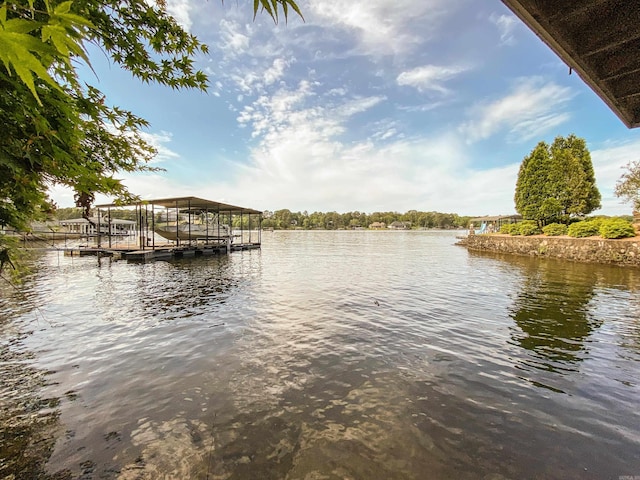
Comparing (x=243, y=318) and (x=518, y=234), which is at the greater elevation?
(x=518, y=234)

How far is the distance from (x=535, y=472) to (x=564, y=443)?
911 mm

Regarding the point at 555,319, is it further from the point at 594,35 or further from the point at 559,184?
the point at 559,184

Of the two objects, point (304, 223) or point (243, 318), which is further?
point (304, 223)

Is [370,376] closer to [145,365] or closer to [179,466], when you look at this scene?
[179,466]

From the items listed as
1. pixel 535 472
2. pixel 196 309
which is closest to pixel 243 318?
Result: pixel 196 309

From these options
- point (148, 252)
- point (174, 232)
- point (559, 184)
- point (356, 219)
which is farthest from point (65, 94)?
point (356, 219)

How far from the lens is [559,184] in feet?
118

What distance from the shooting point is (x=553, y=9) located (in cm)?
229

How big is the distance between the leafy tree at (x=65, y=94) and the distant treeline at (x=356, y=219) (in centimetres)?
16082

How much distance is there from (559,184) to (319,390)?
4494 cm

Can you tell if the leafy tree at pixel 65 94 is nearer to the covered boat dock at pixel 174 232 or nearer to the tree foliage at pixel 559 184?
Answer: the covered boat dock at pixel 174 232

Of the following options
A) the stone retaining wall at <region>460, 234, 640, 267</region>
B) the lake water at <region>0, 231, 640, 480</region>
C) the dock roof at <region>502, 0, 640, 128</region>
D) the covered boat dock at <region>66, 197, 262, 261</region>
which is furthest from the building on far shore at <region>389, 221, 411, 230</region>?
the dock roof at <region>502, 0, 640, 128</region>

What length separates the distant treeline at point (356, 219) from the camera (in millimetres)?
170000

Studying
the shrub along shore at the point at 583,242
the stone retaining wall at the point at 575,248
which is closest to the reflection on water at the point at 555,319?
the stone retaining wall at the point at 575,248
